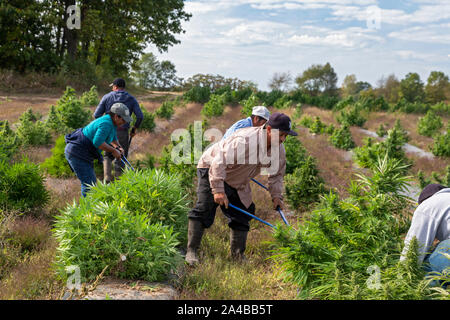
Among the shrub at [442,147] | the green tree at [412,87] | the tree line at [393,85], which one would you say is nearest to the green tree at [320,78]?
the tree line at [393,85]

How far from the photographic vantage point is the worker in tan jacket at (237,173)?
4012 millimetres

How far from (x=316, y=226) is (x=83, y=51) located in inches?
1227

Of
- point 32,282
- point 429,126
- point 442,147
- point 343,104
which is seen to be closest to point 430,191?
point 32,282

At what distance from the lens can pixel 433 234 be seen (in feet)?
10.5

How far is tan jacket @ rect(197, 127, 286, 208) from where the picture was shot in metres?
4.02

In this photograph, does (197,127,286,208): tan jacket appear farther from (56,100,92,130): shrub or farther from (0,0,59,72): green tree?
(0,0,59,72): green tree

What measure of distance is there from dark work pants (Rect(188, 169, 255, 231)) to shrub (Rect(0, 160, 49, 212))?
2.65m

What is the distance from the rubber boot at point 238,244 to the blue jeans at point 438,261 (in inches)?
79.2

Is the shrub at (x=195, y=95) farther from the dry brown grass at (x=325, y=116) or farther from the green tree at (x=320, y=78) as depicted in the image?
the green tree at (x=320, y=78)

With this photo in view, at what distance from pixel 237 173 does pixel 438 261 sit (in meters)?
2.14

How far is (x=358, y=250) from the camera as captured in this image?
11.8 feet

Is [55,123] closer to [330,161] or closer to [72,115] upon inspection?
[72,115]
